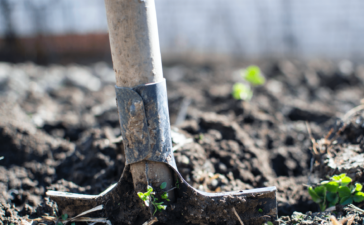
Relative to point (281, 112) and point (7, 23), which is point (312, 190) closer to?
point (281, 112)

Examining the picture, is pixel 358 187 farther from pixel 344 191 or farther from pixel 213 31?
pixel 213 31

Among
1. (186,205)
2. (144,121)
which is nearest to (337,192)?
(186,205)

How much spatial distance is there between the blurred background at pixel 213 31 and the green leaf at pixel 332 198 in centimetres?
578

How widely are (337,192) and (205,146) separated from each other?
812mm

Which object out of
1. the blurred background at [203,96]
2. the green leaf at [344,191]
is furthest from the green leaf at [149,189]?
the green leaf at [344,191]

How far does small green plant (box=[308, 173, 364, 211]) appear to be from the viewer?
1.30 m

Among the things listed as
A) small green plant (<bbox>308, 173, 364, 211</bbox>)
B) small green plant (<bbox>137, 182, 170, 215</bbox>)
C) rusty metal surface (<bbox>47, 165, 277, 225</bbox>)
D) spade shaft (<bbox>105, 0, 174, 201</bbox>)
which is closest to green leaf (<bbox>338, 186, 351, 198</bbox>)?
small green plant (<bbox>308, 173, 364, 211</bbox>)

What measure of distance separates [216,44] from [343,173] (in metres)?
6.00

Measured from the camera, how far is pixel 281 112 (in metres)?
2.98

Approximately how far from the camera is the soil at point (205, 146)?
1.56 m

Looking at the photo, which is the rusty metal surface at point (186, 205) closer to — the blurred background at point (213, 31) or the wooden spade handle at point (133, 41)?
the wooden spade handle at point (133, 41)

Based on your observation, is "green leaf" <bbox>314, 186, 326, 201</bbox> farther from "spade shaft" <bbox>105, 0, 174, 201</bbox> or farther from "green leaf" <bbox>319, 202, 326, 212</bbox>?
"spade shaft" <bbox>105, 0, 174, 201</bbox>

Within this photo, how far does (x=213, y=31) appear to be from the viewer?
701 centimetres

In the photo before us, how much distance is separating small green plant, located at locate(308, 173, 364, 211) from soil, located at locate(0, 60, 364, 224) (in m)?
0.06
